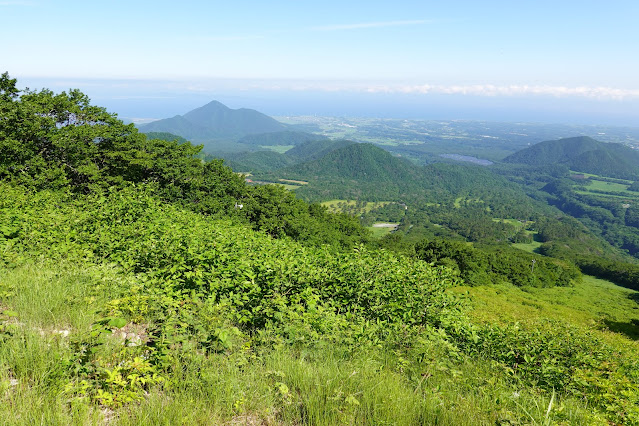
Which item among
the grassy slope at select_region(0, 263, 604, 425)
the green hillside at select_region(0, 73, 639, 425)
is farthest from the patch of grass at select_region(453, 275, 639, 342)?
the grassy slope at select_region(0, 263, 604, 425)

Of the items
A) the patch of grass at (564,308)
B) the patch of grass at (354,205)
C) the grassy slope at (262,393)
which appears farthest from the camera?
the patch of grass at (354,205)

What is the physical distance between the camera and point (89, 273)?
251 inches

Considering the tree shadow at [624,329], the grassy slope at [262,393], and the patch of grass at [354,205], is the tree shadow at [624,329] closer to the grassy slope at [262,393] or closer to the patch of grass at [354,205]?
the grassy slope at [262,393]

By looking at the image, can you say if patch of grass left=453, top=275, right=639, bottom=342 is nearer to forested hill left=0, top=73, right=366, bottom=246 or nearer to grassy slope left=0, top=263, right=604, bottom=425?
grassy slope left=0, top=263, right=604, bottom=425

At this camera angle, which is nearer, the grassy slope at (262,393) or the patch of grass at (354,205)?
the grassy slope at (262,393)

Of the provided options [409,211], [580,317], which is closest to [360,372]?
[580,317]

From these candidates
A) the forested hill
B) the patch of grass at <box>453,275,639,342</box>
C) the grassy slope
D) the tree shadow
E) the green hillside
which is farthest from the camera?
the tree shadow

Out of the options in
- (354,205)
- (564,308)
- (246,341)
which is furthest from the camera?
(354,205)

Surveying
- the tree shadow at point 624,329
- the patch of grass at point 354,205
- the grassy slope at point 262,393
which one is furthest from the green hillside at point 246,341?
the patch of grass at point 354,205

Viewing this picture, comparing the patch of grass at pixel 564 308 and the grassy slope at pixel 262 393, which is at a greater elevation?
the grassy slope at pixel 262 393

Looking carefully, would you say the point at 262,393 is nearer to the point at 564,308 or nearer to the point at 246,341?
the point at 246,341

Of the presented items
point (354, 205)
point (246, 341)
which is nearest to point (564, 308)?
point (246, 341)

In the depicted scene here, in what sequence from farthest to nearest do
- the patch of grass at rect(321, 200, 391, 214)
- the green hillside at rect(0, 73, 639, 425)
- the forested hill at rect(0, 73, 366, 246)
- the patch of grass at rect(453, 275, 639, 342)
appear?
1. the patch of grass at rect(321, 200, 391, 214)
2. the patch of grass at rect(453, 275, 639, 342)
3. the forested hill at rect(0, 73, 366, 246)
4. the green hillside at rect(0, 73, 639, 425)

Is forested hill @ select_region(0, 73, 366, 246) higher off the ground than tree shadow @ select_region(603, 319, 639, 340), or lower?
higher
